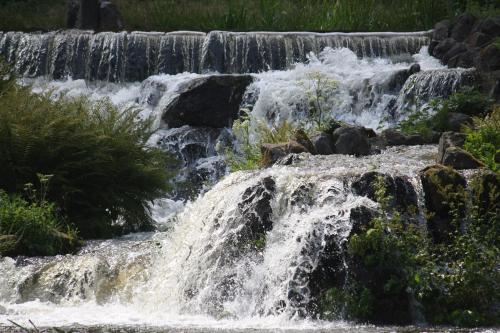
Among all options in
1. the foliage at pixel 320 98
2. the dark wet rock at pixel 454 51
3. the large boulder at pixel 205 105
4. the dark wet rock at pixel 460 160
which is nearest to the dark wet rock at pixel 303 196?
the dark wet rock at pixel 460 160

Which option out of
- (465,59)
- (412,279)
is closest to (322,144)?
(412,279)

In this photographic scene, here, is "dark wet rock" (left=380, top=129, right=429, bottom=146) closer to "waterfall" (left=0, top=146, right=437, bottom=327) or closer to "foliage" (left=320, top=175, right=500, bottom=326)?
"waterfall" (left=0, top=146, right=437, bottom=327)

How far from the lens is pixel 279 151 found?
1152 cm

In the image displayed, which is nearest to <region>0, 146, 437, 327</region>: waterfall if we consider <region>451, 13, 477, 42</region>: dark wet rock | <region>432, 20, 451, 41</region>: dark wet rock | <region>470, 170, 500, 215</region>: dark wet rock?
<region>470, 170, 500, 215</region>: dark wet rock

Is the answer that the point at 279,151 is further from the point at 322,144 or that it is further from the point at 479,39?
the point at 479,39

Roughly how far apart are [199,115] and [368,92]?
2851mm

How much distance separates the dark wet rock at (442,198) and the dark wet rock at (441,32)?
11.0m

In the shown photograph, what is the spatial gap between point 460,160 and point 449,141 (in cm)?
97

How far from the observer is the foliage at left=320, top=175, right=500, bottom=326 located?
830 cm

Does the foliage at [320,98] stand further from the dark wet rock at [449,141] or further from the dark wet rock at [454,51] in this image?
the dark wet rock at [454,51]

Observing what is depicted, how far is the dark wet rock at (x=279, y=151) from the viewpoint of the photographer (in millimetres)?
11477

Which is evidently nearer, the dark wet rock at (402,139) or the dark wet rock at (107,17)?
the dark wet rock at (402,139)

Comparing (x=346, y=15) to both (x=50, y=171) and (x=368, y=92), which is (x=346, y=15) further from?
(x=50, y=171)

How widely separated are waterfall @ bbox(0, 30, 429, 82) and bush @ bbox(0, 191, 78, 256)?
29.5 feet
